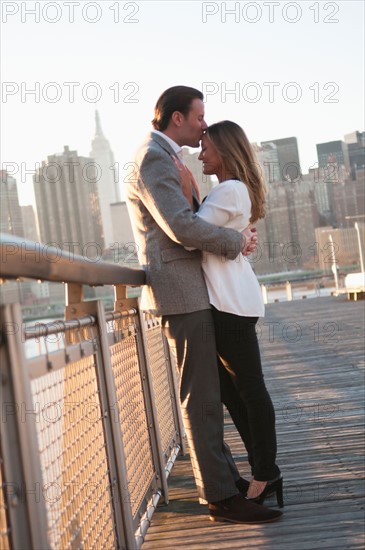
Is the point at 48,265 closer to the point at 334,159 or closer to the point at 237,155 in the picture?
the point at 237,155

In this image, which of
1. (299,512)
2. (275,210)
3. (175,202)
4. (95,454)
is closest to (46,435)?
(95,454)

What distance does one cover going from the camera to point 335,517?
2689mm

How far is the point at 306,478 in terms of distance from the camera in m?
3.30

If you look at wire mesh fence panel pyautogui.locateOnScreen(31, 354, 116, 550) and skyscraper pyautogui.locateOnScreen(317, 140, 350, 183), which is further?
skyscraper pyautogui.locateOnScreen(317, 140, 350, 183)

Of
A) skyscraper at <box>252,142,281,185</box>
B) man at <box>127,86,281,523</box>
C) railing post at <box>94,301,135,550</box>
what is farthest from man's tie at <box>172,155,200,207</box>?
railing post at <box>94,301,135,550</box>

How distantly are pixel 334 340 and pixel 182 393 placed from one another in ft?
23.4

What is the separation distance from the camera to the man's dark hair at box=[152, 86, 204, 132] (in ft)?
9.52

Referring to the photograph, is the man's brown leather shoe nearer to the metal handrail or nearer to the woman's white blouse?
the woman's white blouse

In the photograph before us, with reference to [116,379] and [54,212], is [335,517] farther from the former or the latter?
[54,212]

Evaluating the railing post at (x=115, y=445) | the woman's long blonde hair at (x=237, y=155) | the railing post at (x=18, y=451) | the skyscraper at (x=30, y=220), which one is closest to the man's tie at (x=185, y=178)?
the woman's long blonde hair at (x=237, y=155)

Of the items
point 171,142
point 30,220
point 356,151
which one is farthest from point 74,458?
point 30,220

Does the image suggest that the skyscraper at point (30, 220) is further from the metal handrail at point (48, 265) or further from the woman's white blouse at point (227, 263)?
the metal handrail at point (48, 265)

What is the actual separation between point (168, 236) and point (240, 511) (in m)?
0.86

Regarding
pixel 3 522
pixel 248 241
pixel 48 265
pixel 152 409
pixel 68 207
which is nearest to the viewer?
pixel 3 522
